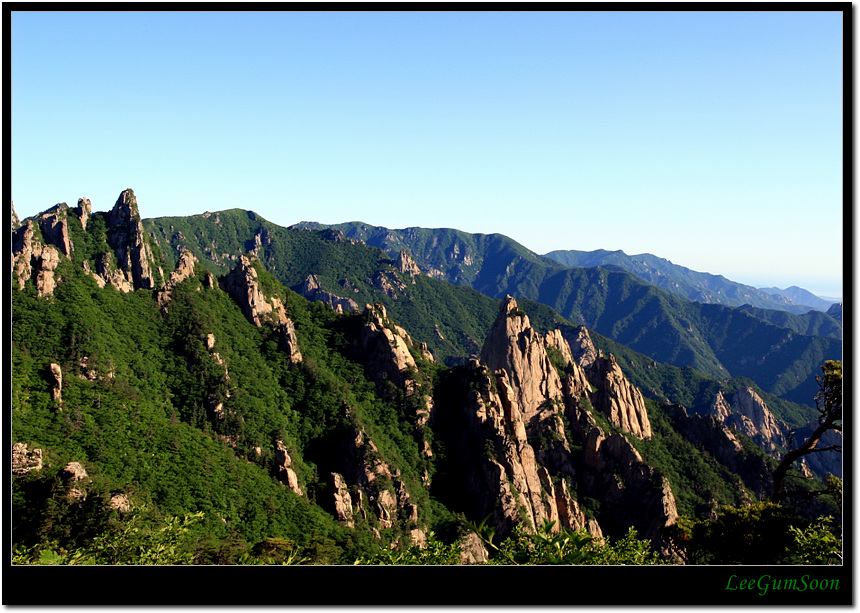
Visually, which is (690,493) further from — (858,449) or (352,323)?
(858,449)

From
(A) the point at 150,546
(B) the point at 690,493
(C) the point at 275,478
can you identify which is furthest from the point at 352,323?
(A) the point at 150,546

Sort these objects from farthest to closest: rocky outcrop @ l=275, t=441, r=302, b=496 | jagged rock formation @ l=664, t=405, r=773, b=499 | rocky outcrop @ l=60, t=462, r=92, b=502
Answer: jagged rock formation @ l=664, t=405, r=773, b=499 < rocky outcrop @ l=275, t=441, r=302, b=496 < rocky outcrop @ l=60, t=462, r=92, b=502

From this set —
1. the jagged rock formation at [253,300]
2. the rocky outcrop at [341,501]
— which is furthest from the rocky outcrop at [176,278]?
the rocky outcrop at [341,501]

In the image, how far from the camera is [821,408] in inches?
752

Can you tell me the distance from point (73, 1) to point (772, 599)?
71.4ft

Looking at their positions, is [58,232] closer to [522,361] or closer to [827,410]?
[522,361]

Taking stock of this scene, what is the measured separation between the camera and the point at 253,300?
4085 inches

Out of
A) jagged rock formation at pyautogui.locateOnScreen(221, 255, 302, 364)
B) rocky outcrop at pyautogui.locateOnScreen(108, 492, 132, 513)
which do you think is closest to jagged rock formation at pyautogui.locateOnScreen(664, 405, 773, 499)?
jagged rock formation at pyautogui.locateOnScreen(221, 255, 302, 364)

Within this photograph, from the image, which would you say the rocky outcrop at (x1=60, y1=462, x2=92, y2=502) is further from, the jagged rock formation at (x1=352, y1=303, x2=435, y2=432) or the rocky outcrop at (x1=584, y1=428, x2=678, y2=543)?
the rocky outcrop at (x1=584, y1=428, x2=678, y2=543)

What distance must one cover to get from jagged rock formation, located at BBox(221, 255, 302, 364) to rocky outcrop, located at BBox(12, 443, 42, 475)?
170 ft

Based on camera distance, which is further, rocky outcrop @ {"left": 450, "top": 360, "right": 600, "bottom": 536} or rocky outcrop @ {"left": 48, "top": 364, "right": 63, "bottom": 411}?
rocky outcrop @ {"left": 450, "top": 360, "right": 600, "bottom": 536}

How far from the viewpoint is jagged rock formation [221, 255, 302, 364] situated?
4033 inches

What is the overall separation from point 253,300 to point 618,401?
7738 cm

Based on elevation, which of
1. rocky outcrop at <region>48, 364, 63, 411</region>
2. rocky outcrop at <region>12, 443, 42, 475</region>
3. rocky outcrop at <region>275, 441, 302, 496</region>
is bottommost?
rocky outcrop at <region>275, 441, 302, 496</region>
